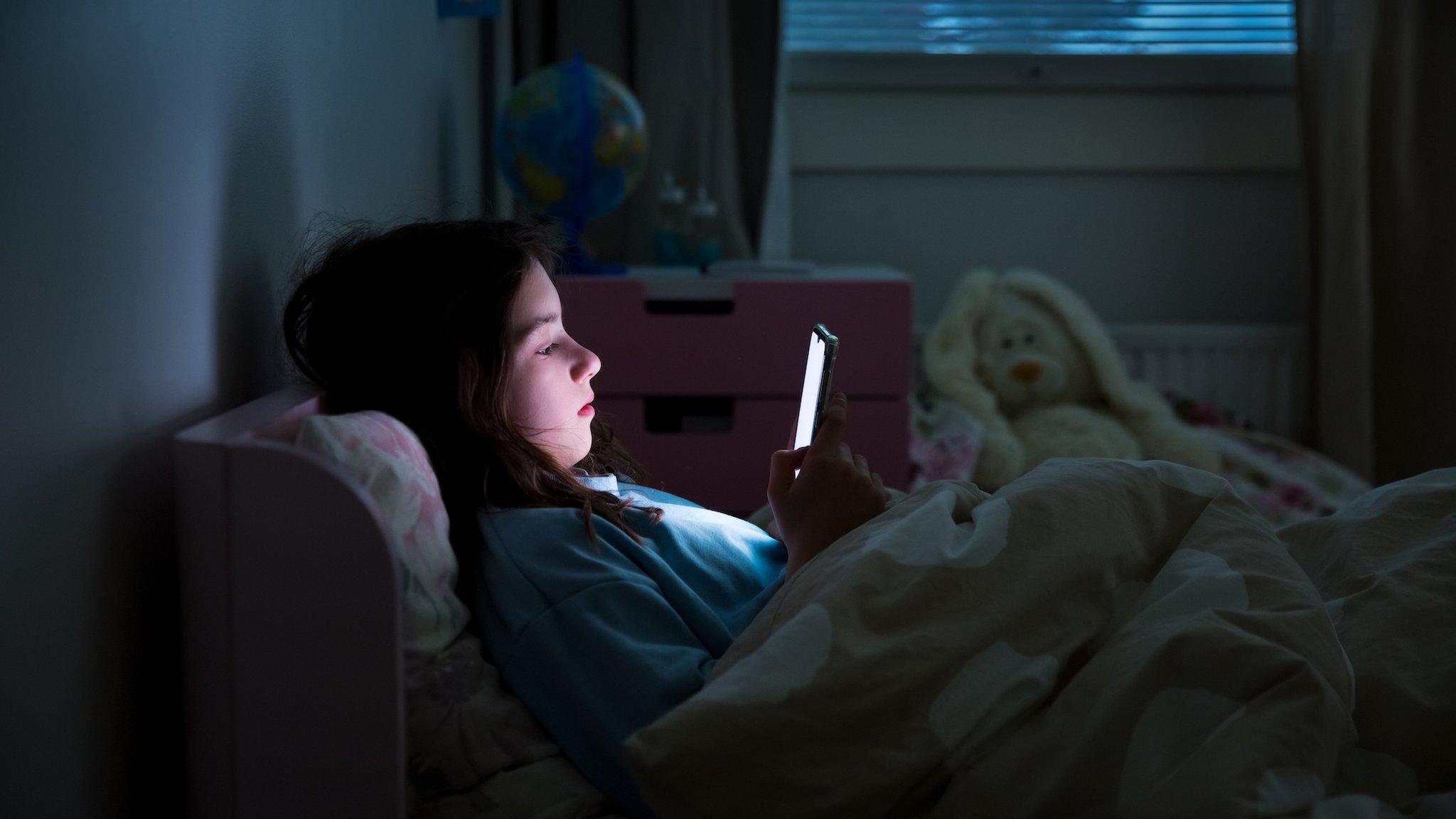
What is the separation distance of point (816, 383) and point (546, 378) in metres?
0.23

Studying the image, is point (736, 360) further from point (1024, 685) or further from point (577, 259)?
point (1024, 685)

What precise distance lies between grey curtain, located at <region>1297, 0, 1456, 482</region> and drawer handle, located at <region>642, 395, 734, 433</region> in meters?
1.27

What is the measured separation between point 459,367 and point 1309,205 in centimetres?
196

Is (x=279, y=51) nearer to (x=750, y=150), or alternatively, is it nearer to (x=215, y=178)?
(x=215, y=178)

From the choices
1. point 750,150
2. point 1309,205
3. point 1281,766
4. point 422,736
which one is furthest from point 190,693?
point 1309,205

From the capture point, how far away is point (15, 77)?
580mm

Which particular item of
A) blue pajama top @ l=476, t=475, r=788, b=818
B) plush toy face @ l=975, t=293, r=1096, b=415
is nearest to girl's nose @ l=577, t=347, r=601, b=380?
blue pajama top @ l=476, t=475, r=788, b=818

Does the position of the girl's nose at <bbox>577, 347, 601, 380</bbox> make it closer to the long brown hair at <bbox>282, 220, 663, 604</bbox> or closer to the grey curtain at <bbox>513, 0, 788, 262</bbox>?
the long brown hair at <bbox>282, 220, 663, 604</bbox>

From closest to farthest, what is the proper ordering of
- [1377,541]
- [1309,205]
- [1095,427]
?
[1377,541], [1095,427], [1309,205]

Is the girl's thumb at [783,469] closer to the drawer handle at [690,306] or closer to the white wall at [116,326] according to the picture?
the white wall at [116,326]

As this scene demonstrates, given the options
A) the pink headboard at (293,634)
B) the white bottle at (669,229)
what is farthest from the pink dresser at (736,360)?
the pink headboard at (293,634)

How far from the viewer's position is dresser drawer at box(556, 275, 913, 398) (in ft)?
5.47

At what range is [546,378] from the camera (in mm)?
922

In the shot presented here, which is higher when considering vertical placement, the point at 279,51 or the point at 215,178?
the point at 279,51
